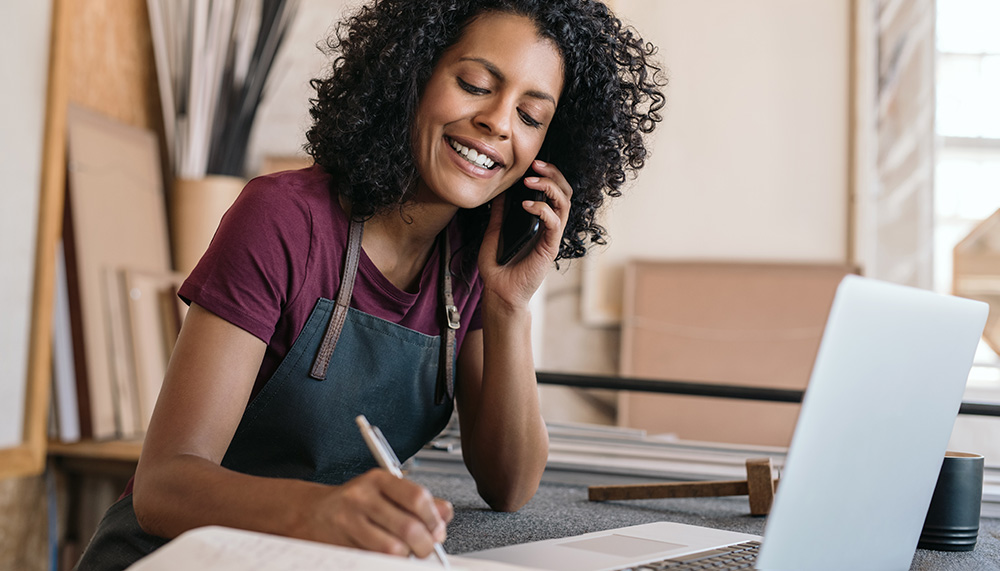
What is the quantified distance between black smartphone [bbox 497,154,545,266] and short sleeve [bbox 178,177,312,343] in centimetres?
32

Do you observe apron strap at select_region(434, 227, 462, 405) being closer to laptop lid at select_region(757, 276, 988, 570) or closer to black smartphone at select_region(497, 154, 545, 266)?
black smartphone at select_region(497, 154, 545, 266)

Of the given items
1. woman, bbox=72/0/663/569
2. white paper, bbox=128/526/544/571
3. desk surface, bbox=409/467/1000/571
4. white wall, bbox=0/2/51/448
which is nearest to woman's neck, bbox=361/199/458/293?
woman, bbox=72/0/663/569

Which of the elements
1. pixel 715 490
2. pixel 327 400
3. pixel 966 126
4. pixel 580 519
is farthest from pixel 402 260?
pixel 966 126

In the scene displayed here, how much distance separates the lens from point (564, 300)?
10.8 ft

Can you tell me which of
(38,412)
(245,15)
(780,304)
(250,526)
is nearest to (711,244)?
(780,304)

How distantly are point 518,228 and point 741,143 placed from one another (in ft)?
7.34

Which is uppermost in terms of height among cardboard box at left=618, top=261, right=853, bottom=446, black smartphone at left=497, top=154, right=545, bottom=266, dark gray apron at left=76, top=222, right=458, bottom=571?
black smartphone at left=497, top=154, right=545, bottom=266

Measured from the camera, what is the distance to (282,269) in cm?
96

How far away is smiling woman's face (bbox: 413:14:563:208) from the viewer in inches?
43.2

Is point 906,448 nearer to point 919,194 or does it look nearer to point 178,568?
point 178,568

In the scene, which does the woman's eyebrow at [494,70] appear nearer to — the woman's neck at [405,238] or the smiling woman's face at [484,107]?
the smiling woman's face at [484,107]

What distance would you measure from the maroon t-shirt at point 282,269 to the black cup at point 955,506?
657 millimetres

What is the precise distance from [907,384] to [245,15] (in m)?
2.52

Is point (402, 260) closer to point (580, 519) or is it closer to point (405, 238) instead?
point (405, 238)
